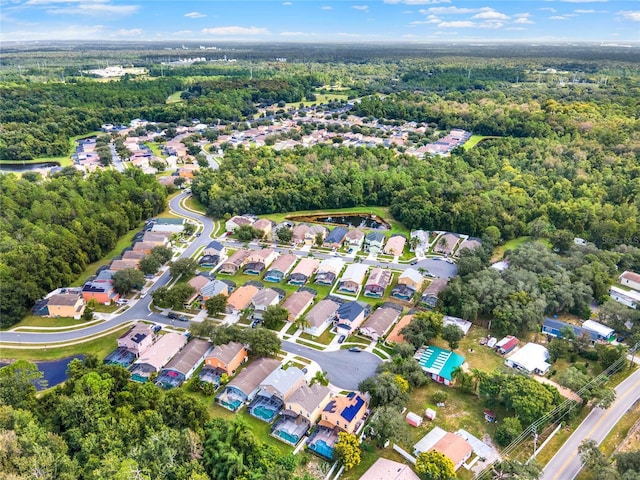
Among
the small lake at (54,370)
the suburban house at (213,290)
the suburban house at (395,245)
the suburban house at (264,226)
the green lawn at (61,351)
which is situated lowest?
the small lake at (54,370)

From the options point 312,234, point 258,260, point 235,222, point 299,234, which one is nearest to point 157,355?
point 258,260

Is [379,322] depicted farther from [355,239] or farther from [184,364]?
[355,239]

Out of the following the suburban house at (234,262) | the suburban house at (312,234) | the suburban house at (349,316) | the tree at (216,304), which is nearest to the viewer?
the suburban house at (349,316)

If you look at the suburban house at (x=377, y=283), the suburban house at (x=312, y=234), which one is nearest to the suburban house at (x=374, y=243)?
the suburban house at (x=312, y=234)

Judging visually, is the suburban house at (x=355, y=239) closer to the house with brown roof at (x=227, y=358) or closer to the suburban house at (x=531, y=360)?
the house with brown roof at (x=227, y=358)

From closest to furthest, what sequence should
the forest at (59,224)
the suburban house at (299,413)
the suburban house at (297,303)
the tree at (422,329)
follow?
the suburban house at (299,413) → the tree at (422,329) → the suburban house at (297,303) → the forest at (59,224)

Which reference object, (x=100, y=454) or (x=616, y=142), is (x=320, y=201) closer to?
(x=100, y=454)
